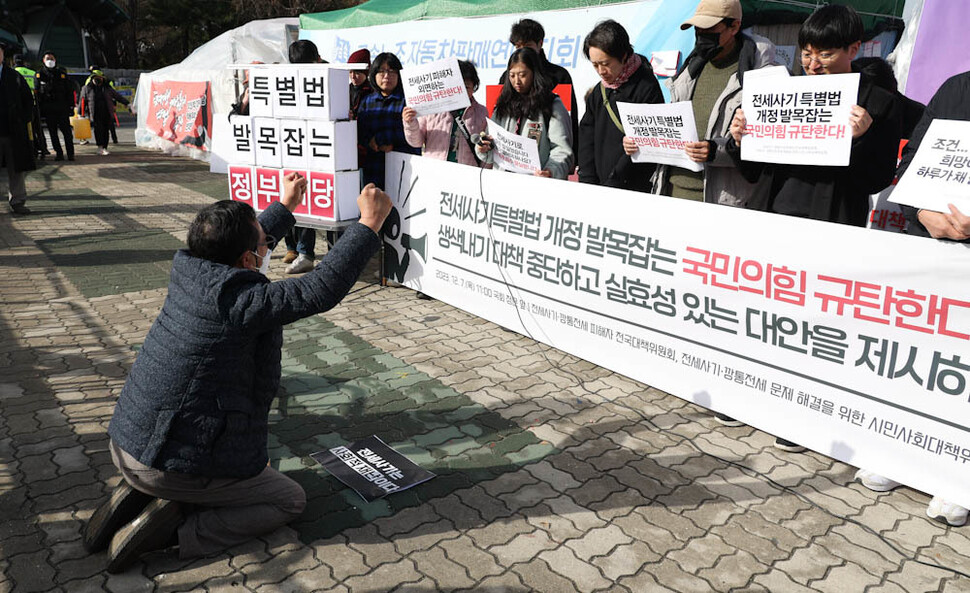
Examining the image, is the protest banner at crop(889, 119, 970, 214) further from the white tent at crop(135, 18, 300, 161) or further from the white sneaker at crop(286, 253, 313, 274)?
the white tent at crop(135, 18, 300, 161)

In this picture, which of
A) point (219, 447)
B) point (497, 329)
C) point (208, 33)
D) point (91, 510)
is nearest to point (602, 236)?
point (497, 329)

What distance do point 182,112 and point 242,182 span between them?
37.2ft

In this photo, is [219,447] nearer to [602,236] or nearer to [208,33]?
[602,236]

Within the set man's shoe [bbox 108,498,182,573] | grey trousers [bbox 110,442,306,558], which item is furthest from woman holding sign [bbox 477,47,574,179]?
man's shoe [bbox 108,498,182,573]

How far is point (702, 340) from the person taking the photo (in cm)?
412

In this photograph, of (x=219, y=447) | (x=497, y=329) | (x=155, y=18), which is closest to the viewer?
(x=219, y=447)

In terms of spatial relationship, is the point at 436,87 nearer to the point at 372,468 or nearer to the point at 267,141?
the point at 267,141

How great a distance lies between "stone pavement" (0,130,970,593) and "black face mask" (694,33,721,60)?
2136 millimetres

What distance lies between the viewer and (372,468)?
3.62m

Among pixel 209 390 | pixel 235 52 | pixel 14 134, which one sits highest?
pixel 235 52

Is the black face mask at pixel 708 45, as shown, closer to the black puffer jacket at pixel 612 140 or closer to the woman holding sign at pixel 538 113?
the black puffer jacket at pixel 612 140

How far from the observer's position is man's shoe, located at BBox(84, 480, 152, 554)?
2.90 metres

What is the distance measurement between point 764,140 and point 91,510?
12.7 ft

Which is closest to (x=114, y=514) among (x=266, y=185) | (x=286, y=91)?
(x=266, y=185)
